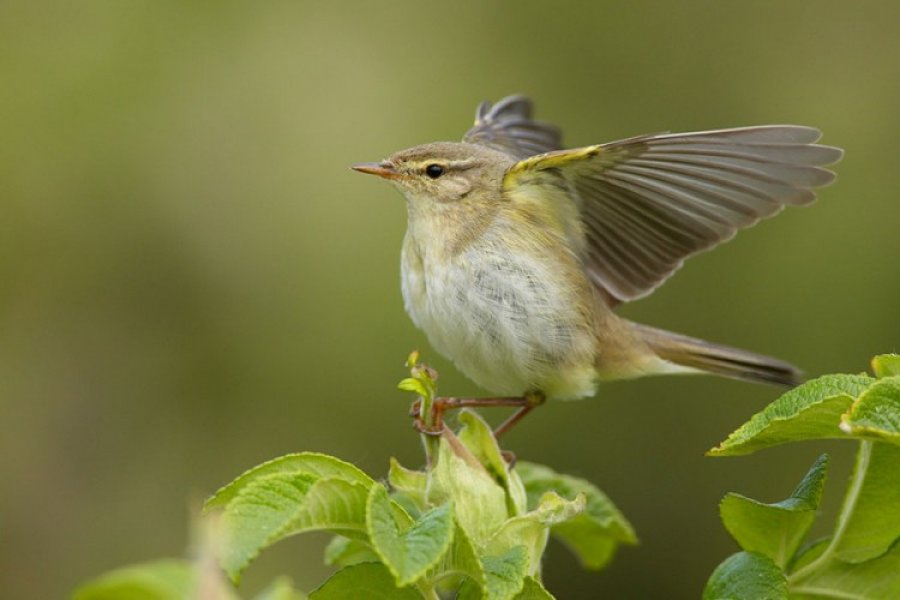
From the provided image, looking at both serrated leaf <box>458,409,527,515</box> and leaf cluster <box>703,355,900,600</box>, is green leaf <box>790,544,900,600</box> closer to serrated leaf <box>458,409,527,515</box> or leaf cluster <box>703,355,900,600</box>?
leaf cluster <box>703,355,900,600</box>

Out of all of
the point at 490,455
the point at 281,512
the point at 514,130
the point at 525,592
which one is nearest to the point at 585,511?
the point at 490,455

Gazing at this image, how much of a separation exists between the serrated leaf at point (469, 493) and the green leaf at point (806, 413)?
356 mm

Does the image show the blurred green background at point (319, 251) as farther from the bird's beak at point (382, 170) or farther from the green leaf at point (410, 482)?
the green leaf at point (410, 482)

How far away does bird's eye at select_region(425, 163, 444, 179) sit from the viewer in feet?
12.1

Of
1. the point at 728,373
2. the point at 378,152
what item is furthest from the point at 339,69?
the point at 728,373

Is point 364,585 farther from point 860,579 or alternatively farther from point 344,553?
point 860,579

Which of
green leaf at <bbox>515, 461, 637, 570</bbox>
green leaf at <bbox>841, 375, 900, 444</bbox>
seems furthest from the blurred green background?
green leaf at <bbox>841, 375, 900, 444</bbox>

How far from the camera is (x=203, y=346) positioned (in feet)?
23.8

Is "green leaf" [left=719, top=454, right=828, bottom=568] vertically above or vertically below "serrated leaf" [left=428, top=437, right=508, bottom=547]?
A: below

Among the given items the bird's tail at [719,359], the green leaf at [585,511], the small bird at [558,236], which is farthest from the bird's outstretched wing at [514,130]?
the green leaf at [585,511]

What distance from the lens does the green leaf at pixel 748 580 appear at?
1.72 meters

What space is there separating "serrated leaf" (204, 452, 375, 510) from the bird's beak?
196 centimetres

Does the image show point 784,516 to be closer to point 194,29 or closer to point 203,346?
point 203,346

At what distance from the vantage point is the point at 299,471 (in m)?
1.60
